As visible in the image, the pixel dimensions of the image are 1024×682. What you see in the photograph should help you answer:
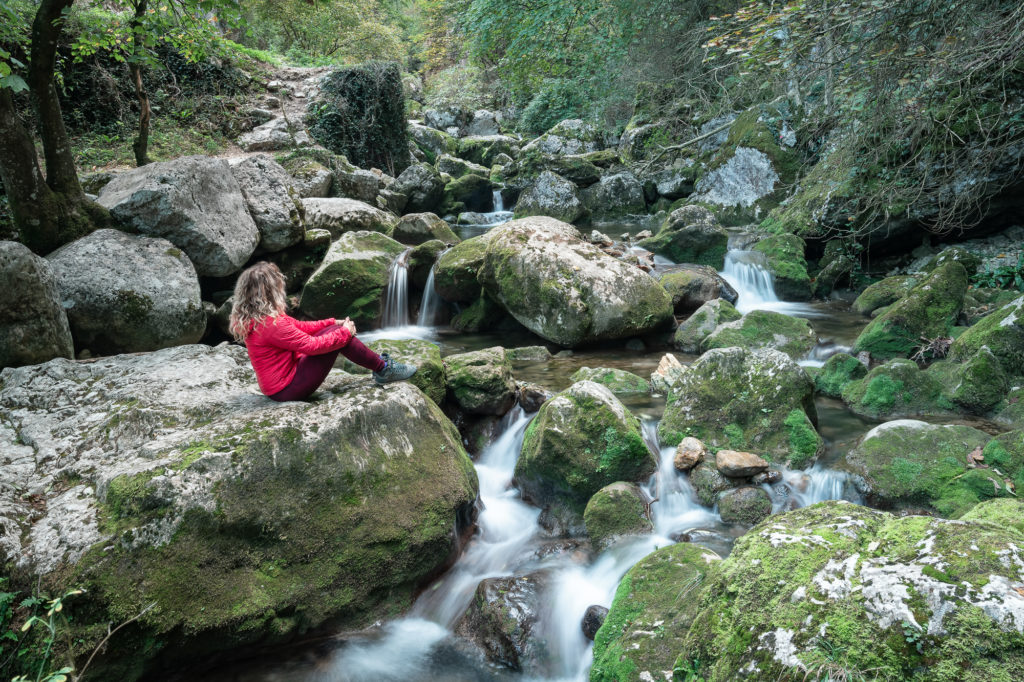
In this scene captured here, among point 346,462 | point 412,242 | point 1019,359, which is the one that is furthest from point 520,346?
point 1019,359

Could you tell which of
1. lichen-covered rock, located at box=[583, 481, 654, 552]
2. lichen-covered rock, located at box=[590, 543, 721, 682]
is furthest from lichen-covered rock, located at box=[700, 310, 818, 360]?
lichen-covered rock, located at box=[590, 543, 721, 682]

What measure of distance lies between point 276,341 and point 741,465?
4.02m

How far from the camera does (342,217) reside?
38.5ft

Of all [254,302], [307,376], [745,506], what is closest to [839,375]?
[745,506]

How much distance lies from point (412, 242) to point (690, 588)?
10.4 m

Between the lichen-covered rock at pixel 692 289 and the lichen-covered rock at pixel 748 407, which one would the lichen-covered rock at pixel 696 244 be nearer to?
the lichen-covered rock at pixel 692 289

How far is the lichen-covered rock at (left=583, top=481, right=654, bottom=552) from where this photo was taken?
443 cm

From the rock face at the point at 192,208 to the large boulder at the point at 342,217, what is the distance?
2382 millimetres

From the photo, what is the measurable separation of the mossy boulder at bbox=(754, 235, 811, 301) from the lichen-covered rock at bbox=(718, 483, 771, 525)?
700 cm

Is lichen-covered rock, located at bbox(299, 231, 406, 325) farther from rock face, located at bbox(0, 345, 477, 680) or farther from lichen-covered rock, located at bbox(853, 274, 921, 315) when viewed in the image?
lichen-covered rock, located at bbox(853, 274, 921, 315)

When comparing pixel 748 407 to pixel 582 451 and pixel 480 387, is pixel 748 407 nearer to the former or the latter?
pixel 582 451

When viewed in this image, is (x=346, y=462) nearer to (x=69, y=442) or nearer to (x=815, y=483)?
(x=69, y=442)

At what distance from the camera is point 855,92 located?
24.5 feet

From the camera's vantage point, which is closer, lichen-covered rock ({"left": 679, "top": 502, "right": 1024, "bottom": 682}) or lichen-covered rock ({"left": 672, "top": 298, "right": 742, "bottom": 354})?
lichen-covered rock ({"left": 679, "top": 502, "right": 1024, "bottom": 682})
